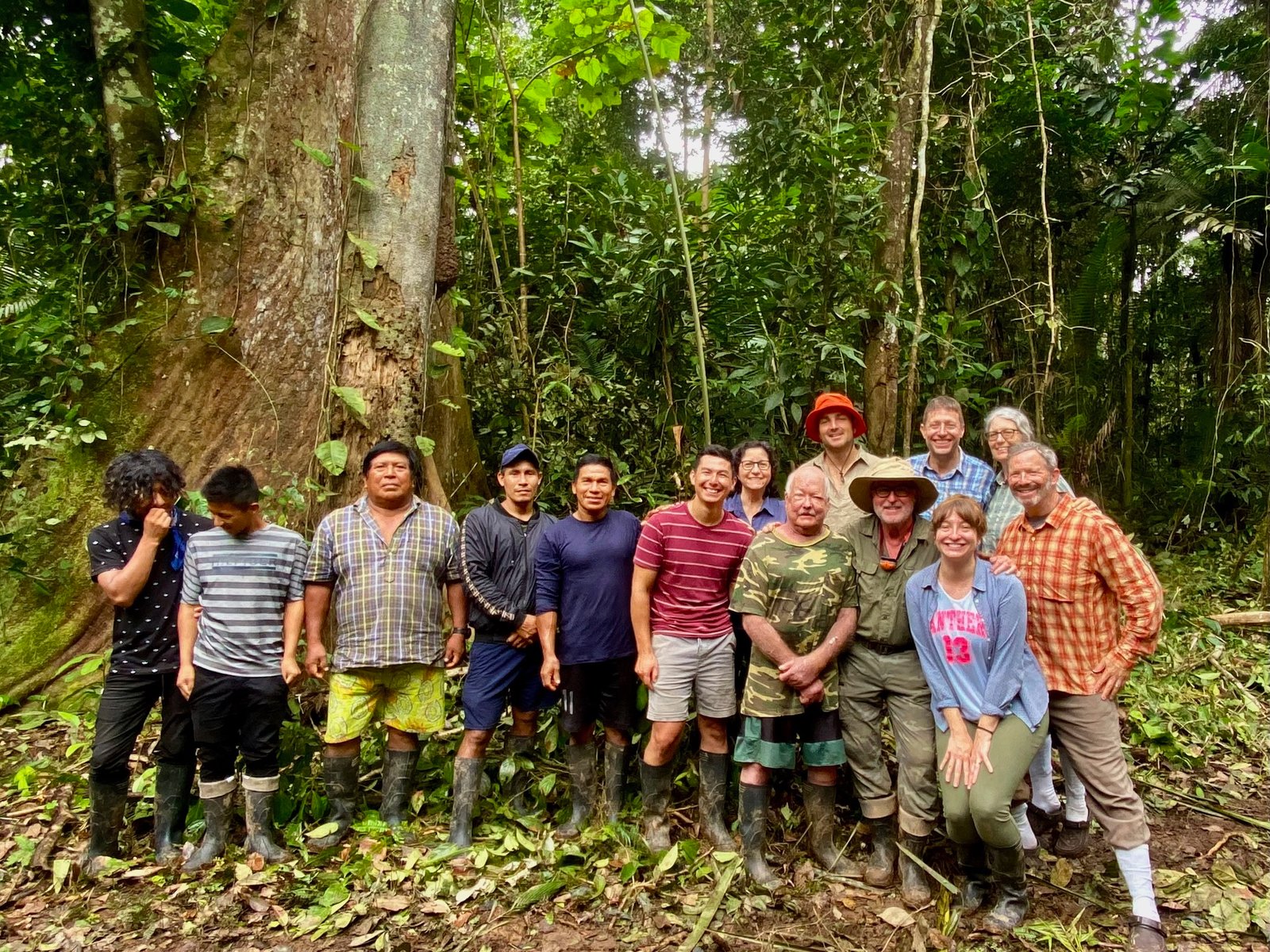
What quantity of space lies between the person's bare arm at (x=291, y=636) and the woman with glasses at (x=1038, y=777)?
10.3ft

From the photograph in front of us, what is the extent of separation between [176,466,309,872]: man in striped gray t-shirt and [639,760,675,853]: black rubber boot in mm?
1627

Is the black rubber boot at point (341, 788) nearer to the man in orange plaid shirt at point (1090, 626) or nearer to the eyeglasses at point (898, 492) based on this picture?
the eyeglasses at point (898, 492)

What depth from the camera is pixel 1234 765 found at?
14.5ft

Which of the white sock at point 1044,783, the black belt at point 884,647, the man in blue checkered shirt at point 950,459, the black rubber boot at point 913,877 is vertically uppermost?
the man in blue checkered shirt at point 950,459

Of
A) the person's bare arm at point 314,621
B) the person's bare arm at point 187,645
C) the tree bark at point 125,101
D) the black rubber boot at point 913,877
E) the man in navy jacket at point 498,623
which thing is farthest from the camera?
the tree bark at point 125,101

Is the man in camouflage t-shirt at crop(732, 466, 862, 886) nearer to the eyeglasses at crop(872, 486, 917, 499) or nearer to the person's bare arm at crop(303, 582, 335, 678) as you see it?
the eyeglasses at crop(872, 486, 917, 499)

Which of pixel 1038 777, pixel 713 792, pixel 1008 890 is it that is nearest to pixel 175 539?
pixel 713 792

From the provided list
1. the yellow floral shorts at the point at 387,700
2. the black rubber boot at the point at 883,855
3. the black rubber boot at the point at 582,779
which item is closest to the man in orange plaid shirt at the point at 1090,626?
the black rubber boot at the point at 883,855

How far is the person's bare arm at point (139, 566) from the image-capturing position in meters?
3.29

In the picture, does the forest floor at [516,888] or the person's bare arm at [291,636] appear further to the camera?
the person's bare arm at [291,636]

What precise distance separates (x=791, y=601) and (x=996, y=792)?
3.48ft

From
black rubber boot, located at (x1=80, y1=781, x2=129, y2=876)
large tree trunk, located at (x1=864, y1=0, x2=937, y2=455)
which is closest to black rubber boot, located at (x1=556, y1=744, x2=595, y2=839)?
black rubber boot, located at (x1=80, y1=781, x2=129, y2=876)

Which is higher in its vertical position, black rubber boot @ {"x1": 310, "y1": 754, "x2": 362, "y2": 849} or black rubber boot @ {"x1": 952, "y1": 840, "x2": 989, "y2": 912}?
black rubber boot @ {"x1": 310, "y1": 754, "x2": 362, "y2": 849}

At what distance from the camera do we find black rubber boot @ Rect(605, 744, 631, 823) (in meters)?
3.73
